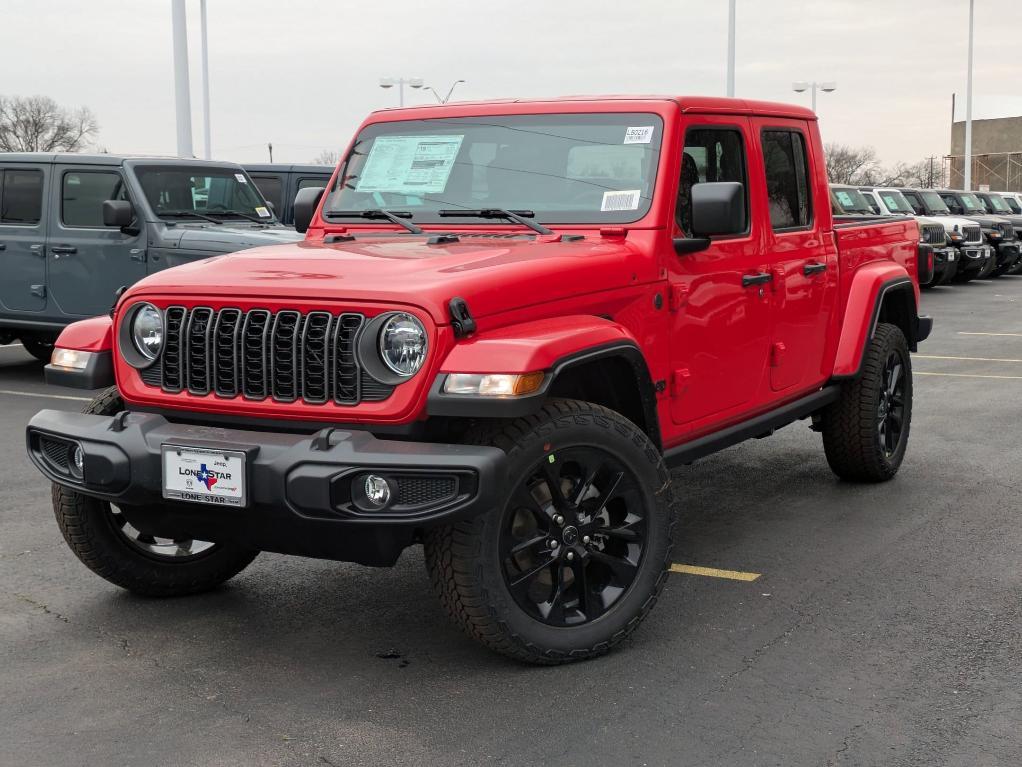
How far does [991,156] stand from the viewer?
8338 centimetres

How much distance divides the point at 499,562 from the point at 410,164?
224 cm

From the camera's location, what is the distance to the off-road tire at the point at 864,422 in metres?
6.85

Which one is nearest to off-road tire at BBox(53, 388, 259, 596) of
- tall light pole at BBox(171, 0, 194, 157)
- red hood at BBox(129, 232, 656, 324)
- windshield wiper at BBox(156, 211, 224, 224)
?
red hood at BBox(129, 232, 656, 324)

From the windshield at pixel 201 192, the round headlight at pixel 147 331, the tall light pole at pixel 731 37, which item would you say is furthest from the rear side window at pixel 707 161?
the tall light pole at pixel 731 37

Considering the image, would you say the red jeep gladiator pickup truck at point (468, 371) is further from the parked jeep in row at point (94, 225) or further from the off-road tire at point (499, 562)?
the parked jeep in row at point (94, 225)

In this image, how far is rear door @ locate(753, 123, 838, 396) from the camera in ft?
19.5

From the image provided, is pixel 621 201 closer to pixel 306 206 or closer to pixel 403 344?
pixel 403 344

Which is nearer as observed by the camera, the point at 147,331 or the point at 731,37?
the point at 147,331

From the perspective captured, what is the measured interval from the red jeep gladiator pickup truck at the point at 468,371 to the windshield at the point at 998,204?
2887 centimetres

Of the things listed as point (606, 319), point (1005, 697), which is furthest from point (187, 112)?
point (1005, 697)

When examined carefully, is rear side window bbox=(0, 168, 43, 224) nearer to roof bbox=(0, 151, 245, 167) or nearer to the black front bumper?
roof bbox=(0, 151, 245, 167)

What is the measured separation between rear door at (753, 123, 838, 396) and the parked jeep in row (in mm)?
5803

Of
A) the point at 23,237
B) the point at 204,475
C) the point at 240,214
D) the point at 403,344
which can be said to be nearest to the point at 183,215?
the point at 240,214

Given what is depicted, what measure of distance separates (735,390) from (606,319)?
3.93 feet
